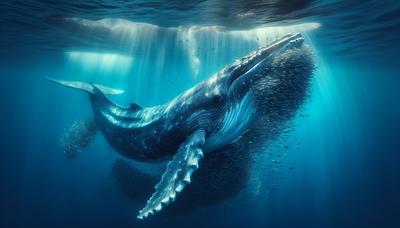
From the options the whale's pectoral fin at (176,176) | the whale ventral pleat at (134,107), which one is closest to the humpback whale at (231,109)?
the whale's pectoral fin at (176,176)

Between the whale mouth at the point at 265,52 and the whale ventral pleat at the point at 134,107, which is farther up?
the whale mouth at the point at 265,52

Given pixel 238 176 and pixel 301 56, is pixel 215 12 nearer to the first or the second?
pixel 238 176

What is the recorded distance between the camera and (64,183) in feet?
105

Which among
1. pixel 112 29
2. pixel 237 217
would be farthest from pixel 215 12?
pixel 237 217

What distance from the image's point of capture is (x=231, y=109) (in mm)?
6789

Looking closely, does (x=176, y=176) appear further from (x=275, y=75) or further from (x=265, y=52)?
(x=265, y=52)

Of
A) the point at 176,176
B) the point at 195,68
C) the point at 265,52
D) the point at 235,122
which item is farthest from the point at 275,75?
the point at 195,68

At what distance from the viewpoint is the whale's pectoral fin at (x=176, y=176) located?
5285mm

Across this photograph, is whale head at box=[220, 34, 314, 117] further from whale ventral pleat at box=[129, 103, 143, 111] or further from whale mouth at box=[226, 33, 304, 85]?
whale ventral pleat at box=[129, 103, 143, 111]

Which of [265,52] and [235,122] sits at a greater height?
[265,52]

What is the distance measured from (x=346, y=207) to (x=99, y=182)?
24.6 metres

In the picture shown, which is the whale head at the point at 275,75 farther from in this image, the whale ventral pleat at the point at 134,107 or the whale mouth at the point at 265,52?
the whale ventral pleat at the point at 134,107

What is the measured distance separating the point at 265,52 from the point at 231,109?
1434mm

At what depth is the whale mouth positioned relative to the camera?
646cm
